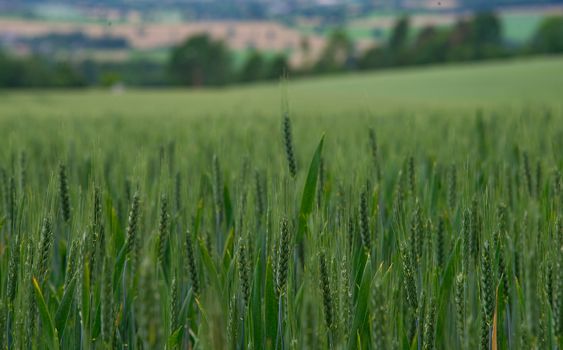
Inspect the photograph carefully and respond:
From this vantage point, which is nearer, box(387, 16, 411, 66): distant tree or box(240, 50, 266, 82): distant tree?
box(387, 16, 411, 66): distant tree

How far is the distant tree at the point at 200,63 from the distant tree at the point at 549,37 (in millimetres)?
28423

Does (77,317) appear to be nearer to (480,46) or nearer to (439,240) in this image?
(439,240)

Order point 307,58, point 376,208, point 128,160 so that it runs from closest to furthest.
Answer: point 376,208, point 128,160, point 307,58

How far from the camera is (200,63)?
217 ft

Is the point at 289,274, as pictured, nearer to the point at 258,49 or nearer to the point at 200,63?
the point at 200,63

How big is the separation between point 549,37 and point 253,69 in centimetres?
2713

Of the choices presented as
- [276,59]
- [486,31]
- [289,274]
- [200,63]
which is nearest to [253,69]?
[276,59]

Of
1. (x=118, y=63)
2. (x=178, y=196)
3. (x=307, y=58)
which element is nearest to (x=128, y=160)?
(x=178, y=196)

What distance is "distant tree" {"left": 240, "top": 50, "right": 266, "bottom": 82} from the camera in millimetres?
66100

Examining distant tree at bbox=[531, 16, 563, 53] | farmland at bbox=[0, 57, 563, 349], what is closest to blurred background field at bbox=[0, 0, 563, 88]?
distant tree at bbox=[531, 16, 563, 53]

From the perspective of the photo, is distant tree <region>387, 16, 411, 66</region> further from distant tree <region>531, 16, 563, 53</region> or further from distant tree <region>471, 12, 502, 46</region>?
distant tree <region>531, 16, 563, 53</region>

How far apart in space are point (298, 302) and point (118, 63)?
71.0m

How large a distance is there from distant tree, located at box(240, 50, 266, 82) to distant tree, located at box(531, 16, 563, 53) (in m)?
24.4

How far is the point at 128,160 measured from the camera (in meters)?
2.74
